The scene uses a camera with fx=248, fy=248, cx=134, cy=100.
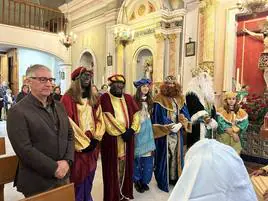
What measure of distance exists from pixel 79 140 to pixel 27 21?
9834mm

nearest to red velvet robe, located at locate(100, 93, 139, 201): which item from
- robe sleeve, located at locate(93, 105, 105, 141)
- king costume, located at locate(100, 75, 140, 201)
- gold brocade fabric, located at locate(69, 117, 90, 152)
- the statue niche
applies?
king costume, located at locate(100, 75, 140, 201)

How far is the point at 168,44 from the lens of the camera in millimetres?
6176

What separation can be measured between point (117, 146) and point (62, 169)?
1.00 m

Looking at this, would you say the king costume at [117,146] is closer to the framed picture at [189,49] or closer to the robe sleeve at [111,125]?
the robe sleeve at [111,125]

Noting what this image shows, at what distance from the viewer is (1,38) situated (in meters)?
8.30

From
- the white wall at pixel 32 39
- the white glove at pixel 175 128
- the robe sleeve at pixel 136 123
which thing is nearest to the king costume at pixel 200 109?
the white glove at pixel 175 128

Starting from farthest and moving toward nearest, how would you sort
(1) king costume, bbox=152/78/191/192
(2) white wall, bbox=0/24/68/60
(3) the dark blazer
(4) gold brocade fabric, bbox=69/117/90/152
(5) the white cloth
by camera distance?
(2) white wall, bbox=0/24/68/60 → (1) king costume, bbox=152/78/191/192 → (4) gold brocade fabric, bbox=69/117/90/152 → (3) the dark blazer → (5) the white cloth

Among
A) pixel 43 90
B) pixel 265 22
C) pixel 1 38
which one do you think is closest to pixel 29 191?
pixel 43 90

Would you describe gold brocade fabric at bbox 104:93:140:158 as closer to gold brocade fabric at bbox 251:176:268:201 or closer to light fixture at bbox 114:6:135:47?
gold brocade fabric at bbox 251:176:268:201

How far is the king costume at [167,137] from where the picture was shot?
3.16 metres

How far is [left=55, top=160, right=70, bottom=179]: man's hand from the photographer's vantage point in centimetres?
173

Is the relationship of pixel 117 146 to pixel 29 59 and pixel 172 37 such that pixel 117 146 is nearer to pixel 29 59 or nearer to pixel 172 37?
pixel 172 37

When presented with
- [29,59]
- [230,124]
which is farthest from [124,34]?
[29,59]

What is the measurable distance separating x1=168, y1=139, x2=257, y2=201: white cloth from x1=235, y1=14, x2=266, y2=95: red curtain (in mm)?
4438
